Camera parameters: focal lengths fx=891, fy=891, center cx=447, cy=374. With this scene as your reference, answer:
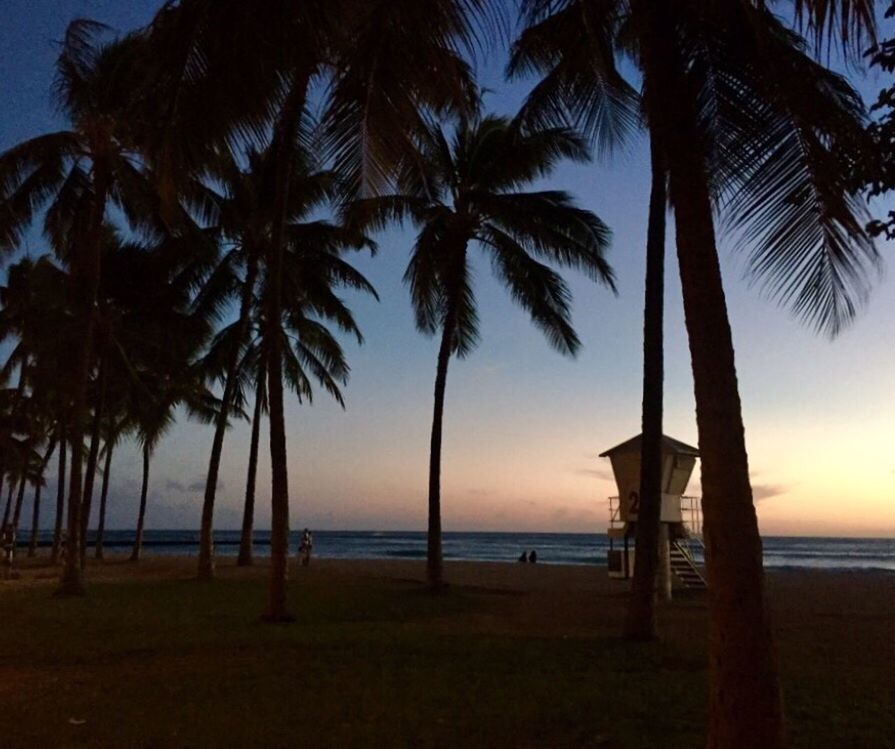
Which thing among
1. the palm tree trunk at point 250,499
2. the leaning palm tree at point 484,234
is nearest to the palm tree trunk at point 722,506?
the leaning palm tree at point 484,234

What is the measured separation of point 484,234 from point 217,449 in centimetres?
832

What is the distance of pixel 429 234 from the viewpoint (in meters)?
18.5

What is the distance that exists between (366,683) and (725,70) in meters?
5.53

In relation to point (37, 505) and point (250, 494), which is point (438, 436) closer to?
point (250, 494)

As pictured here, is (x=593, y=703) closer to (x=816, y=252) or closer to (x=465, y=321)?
(x=816, y=252)

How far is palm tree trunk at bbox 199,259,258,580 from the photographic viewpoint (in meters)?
20.3

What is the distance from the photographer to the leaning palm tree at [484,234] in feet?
57.6

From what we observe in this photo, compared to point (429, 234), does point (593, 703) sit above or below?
below

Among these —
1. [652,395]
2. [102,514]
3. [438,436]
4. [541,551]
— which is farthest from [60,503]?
[541,551]

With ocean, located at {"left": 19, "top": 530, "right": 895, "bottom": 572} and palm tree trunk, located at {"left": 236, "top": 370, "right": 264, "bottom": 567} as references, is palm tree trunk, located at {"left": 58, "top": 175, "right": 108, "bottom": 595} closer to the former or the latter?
palm tree trunk, located at {"left": 236, "top": 370, "right": 264, "bottom": 567}

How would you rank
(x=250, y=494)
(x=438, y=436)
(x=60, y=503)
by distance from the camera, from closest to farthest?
(x=438, y=436) < (x=250, y=494) < (x=60, y=503)

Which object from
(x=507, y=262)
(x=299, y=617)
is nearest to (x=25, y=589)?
(x=299, y=617)

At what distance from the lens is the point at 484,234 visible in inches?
740

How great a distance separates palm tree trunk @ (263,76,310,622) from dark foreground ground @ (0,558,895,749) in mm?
634
